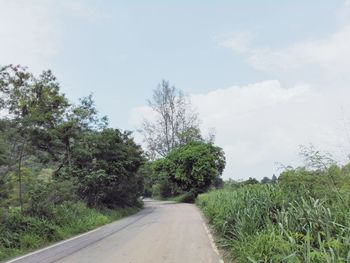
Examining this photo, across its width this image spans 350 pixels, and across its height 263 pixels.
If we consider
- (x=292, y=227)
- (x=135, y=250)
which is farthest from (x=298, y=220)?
(x=135, y=250)

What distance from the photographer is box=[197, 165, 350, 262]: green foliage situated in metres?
6.48

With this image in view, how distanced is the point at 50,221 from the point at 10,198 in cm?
205

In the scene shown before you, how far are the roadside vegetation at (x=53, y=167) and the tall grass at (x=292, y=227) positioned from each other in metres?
8.10

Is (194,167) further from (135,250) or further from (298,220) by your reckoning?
(298,220)

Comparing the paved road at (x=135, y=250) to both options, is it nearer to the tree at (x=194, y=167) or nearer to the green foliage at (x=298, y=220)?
the green foliage at (x=298, y=220)

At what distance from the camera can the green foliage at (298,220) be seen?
21.2ft

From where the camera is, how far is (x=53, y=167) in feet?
106

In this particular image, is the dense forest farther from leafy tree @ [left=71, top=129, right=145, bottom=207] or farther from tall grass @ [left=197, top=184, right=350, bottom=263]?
tall grass @ [left=197, top=184, right=350, bottom=263]

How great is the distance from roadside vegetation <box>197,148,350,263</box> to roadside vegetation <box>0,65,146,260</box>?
8.20 metres

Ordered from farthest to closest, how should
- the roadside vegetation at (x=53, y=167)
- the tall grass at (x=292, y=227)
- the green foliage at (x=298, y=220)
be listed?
the roadside vegetation at (x=53, y=167)
the green foliage at (x=298, y=220)
the tall grass at (x=292, y=227)

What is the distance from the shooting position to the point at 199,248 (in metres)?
14.1

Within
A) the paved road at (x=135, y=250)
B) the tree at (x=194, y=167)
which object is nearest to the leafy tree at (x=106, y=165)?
the paved road at (x=135, y=250)

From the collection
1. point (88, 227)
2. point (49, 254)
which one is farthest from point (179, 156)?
point (49, 254)

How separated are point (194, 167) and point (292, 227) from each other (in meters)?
49.3
